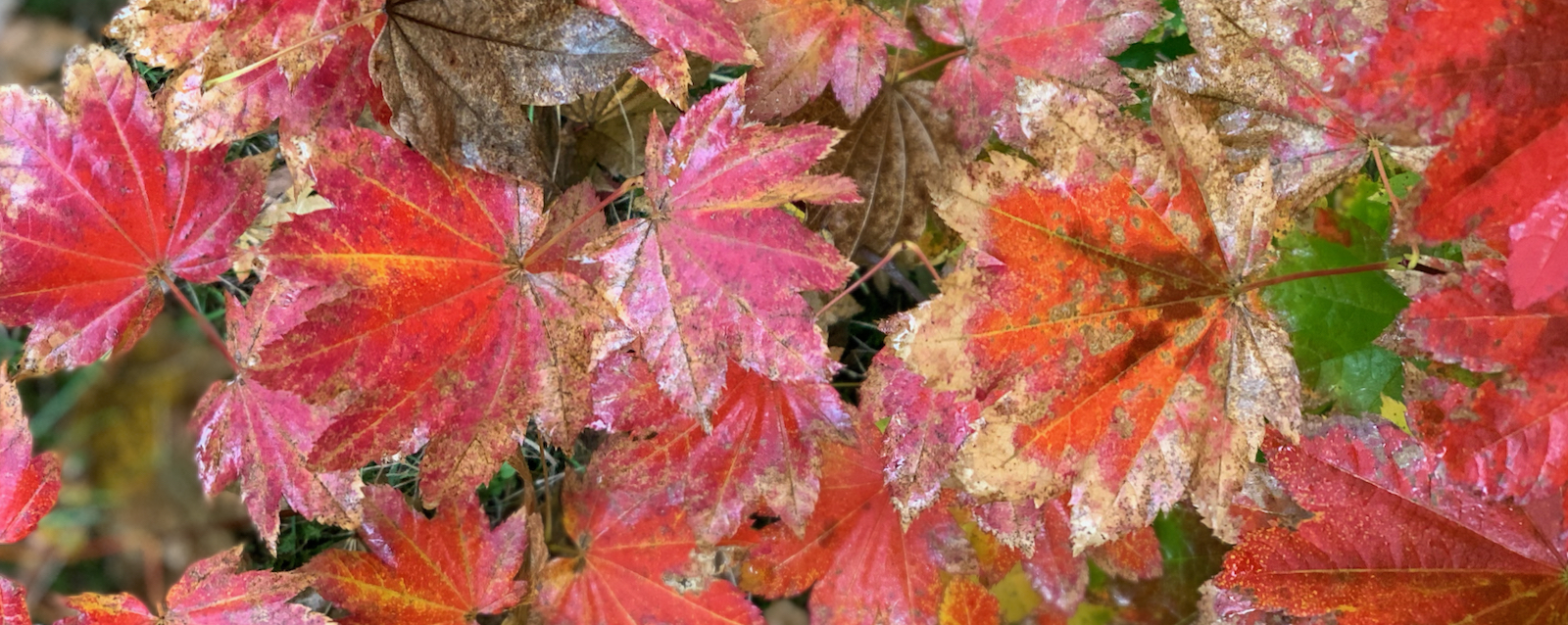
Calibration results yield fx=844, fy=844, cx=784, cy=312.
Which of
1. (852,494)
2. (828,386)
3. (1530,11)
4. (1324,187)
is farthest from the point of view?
(852,494)

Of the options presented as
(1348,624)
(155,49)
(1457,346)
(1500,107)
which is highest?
(155,49)

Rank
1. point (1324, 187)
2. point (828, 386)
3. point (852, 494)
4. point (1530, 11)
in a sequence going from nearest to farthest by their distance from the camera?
1. point (1530, 11)
2. point (1324, 187)
3. point (828, 386)
4. point (852, 494)

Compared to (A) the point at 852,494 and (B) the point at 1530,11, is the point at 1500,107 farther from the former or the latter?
(A) the point at 852,494

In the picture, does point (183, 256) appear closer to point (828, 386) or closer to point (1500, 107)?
point (828, 386)

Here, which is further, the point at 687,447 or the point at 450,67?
the point at 687,447

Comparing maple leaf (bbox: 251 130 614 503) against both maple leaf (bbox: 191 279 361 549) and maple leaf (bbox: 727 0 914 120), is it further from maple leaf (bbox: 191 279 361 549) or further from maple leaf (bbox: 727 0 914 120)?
maple leaf (bbox: 727 0 914 120)

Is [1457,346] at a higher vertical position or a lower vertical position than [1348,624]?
higher

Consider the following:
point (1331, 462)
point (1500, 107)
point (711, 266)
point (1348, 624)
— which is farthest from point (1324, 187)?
point (711, 266)

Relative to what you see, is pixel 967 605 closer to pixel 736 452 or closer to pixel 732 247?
pixel 736 452
